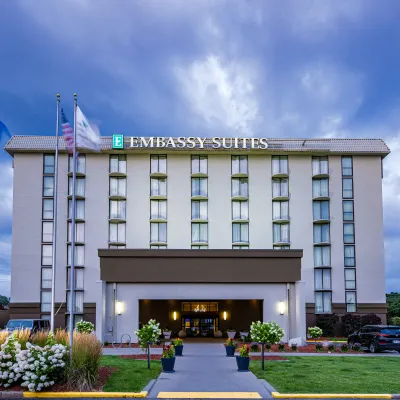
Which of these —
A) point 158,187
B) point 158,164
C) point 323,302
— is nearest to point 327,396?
point 323,302

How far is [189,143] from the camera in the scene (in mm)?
54219

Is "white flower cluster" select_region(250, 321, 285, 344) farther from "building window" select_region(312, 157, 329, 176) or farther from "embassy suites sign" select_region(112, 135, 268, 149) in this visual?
"building window" select_region(312, 157, 329, 176)

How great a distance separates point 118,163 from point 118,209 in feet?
14.6

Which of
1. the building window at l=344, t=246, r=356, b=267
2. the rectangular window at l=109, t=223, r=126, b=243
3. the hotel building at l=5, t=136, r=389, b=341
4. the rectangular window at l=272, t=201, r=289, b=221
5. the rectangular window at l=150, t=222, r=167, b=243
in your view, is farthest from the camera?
the rectangular window at l=272, t=201, r=289, b=221

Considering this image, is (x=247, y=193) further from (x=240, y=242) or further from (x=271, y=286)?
(x=271, y=286)

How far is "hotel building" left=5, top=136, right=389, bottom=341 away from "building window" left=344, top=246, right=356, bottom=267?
0.09m

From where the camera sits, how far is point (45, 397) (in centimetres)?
1591

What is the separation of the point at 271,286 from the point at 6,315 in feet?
114

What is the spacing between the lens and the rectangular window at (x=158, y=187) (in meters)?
54.9

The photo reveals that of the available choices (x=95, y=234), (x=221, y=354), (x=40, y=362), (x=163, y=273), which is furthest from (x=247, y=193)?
(x=40, y=362)

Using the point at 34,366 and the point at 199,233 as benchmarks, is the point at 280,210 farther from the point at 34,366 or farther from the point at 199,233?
the point at 34,366

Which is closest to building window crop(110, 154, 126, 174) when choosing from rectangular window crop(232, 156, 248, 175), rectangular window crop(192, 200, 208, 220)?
rectangular window crop(192, 200, 208, 220)

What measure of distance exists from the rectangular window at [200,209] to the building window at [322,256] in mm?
10964

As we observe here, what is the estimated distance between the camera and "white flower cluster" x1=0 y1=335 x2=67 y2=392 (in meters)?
16.2
